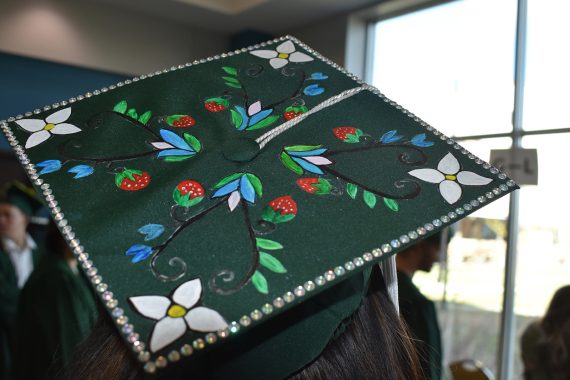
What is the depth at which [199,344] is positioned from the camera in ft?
1.73

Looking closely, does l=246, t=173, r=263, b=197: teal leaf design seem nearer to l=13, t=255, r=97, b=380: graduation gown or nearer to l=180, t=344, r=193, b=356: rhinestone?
l=180, t=344, r=193, b=356: rhinestone

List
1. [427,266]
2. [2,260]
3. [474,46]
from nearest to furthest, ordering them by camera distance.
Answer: [427,266] → [2,260] → [474,46]

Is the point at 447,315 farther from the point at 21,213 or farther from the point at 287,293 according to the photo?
the point at 287,293

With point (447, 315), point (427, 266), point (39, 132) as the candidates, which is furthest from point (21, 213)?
point (39, 132)

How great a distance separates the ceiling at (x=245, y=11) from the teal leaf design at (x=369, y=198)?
4793 mm

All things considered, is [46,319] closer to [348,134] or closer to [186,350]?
[348,134]

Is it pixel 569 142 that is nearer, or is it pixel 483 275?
pixel 569 142

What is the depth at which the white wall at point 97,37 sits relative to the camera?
218 inches

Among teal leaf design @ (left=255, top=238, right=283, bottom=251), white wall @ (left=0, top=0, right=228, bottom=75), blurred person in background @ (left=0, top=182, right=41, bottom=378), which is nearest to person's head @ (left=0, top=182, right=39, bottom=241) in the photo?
blurred person in background @ (left=0, top=182, right=41, bottom=378)

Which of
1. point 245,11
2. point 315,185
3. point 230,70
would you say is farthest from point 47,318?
point 245,11

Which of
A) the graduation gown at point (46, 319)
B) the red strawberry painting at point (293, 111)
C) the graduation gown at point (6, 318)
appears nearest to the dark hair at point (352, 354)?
the red strawberry painting at point (293, 111)

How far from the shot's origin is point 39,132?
82 cm

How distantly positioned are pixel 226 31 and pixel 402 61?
2.09 metres

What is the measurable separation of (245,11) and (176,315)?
18.3ft
